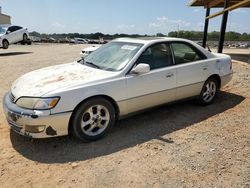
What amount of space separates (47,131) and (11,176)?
760 millimetres

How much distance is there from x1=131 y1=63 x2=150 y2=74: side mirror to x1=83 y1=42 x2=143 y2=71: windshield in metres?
0.22

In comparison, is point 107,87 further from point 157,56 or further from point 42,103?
point 157,56

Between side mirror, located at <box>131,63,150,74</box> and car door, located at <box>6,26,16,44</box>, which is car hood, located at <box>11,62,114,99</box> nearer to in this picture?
side mirror, located at <box>131,63,150,74</box>

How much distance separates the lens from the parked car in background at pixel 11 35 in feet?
63.0

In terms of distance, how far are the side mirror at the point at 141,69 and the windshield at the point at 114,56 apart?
22 cm

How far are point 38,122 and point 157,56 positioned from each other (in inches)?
96.8

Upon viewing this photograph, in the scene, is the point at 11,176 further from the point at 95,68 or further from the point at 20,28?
the point at 20,28

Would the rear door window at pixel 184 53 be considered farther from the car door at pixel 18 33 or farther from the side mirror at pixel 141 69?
the car door at pixel 18 33

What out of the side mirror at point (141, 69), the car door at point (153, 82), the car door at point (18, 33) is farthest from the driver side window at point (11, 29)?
the side mirror at point (141, 69)

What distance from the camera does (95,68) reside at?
16.1ft

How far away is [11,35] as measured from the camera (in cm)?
1981

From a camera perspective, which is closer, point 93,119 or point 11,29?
point 93,119

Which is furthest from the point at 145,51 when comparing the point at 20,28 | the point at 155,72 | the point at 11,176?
the point at 20,28

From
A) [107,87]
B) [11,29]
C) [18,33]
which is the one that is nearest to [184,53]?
[107,87]
